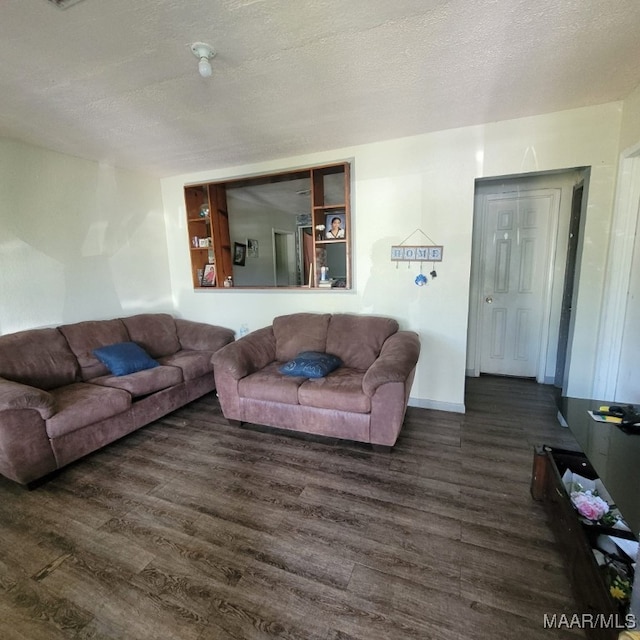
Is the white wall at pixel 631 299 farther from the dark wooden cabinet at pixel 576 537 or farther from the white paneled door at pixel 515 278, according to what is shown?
the white paneled door at pixel 515 278

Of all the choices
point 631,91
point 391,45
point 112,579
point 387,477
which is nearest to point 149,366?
point 112,579

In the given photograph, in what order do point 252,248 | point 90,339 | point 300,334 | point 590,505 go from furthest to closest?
point 252,248, point 300,334, point 90,339, point 590,505

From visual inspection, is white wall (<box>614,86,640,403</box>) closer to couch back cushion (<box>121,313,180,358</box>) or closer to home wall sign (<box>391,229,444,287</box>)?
home wall sign (<box>391,229,444,287</box>)

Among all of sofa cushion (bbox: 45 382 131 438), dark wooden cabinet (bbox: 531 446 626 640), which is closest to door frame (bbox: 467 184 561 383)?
dark wooden cabinet (bbox: 531 446 626 640)

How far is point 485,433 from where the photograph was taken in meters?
2.64

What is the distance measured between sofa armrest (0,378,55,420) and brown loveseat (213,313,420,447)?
1110 millimetres

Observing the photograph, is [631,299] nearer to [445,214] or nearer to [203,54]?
[445,214]

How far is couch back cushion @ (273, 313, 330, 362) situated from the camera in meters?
3.12

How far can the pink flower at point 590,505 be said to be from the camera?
1.37 meters

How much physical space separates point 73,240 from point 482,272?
4367 mm

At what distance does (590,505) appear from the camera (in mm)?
1394

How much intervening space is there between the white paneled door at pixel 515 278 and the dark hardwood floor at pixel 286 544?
143 cm

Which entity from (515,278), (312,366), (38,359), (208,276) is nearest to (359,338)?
(312,366)

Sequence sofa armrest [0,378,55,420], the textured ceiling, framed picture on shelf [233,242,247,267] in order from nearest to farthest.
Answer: the textured ceiling < sofa armrest [0,378,55,420] < framed picture on shelf [233,242,247,267]
